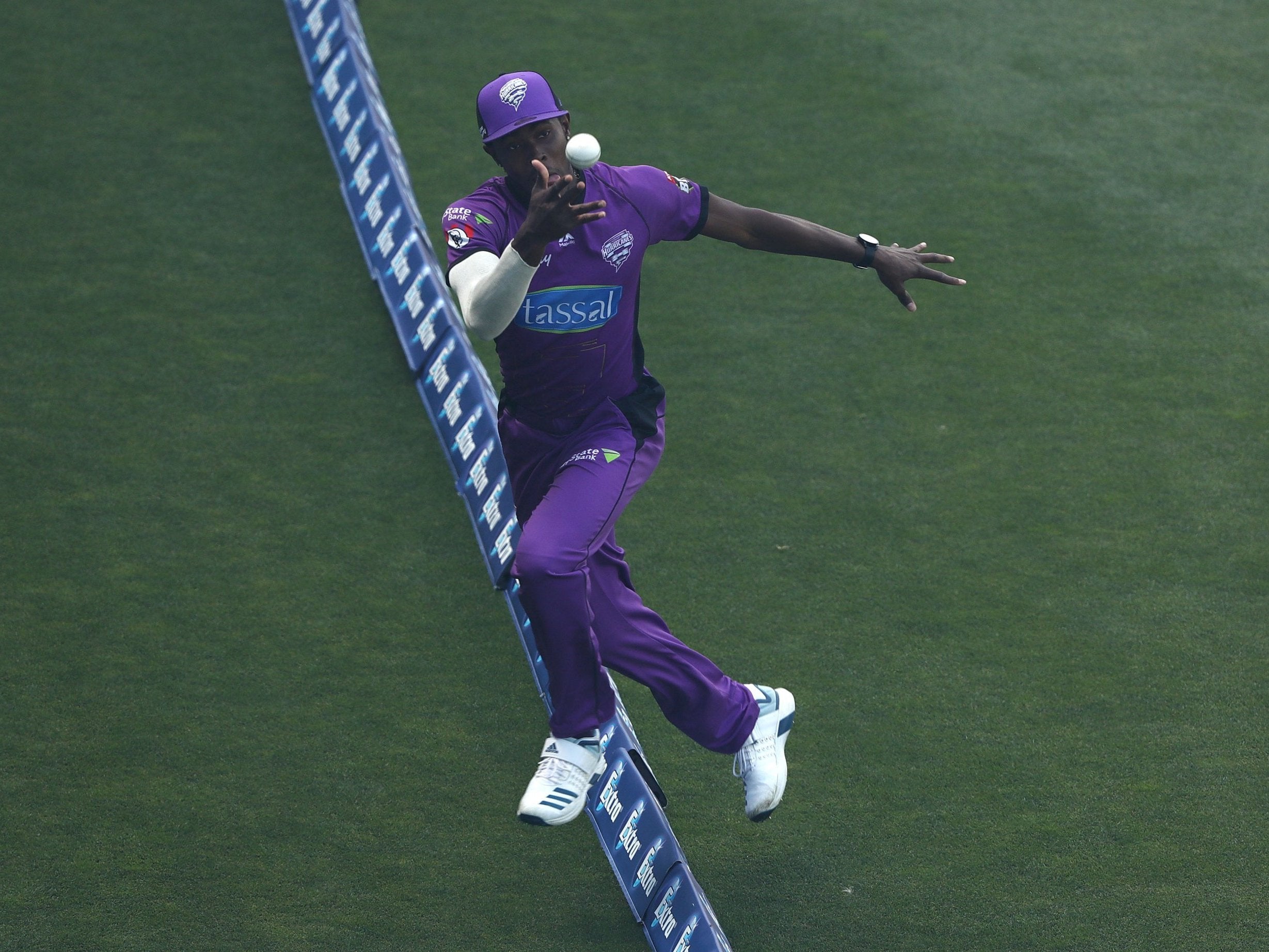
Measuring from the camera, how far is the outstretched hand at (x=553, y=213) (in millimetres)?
4402

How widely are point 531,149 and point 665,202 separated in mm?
580

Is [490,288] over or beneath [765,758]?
over

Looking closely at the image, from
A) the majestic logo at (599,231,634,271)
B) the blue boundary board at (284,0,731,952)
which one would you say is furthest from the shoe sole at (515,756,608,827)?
the majestic logo at (599,231,634,271)

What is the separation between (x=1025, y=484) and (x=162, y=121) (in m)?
6.45

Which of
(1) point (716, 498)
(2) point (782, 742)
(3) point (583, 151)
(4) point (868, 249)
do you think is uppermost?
(3) point (583, 151)

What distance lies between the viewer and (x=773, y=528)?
7199mm

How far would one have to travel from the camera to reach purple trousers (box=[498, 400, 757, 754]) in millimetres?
4977

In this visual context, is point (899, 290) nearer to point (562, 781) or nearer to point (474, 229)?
point (474, 229)

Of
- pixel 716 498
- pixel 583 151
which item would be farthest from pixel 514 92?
pixel 716 498

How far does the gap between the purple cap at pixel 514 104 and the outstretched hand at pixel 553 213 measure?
16.8 inches

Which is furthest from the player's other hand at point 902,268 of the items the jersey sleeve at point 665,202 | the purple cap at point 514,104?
the purple cap at point 514,104

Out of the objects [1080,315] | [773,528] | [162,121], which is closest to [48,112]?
[162,121]

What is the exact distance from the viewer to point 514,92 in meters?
4.85

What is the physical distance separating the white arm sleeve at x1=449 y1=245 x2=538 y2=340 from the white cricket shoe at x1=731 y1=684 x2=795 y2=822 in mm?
1807
